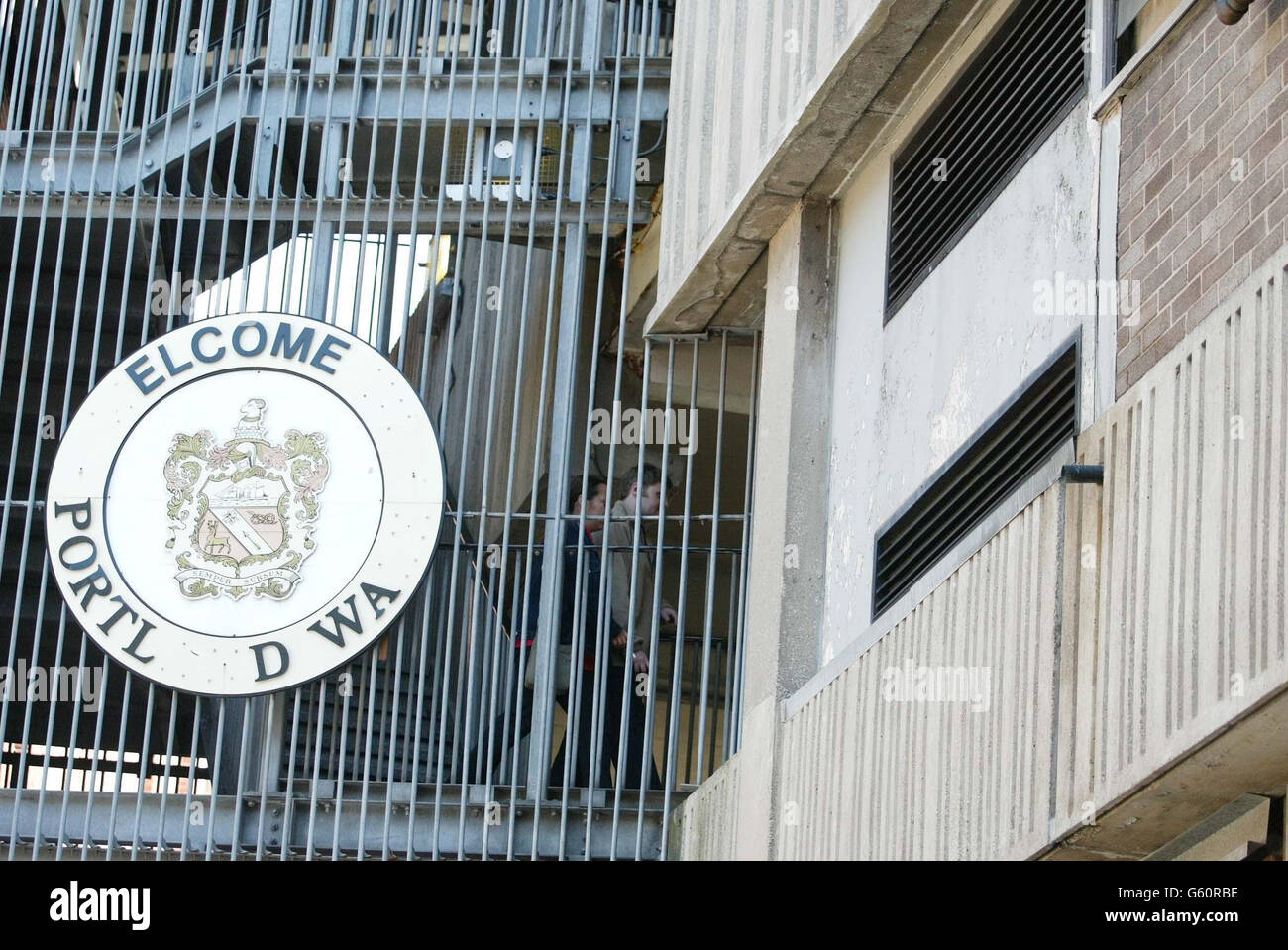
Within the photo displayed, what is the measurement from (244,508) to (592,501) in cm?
191

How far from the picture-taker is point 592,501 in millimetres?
12297

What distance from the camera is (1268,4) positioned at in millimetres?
6332

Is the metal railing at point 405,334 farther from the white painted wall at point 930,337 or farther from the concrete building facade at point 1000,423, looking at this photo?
the white painted wall at point 930,337

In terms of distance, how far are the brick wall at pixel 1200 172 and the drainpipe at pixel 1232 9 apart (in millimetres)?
85

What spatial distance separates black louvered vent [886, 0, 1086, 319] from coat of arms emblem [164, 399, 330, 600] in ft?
12.8

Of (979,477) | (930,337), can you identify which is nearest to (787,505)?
(930,337)

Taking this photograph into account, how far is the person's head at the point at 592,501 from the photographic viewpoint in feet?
39.5

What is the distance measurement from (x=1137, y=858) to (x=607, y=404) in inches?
325

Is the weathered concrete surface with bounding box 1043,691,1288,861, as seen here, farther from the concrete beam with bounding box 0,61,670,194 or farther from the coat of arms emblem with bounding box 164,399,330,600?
the concrete beam with bounding box 0,61,670,194

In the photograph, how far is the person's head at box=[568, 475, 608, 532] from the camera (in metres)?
12.0

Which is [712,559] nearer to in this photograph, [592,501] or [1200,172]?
[592,501]

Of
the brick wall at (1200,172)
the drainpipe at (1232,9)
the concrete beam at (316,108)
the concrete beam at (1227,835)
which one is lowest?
the concrete beam at (1227,835)

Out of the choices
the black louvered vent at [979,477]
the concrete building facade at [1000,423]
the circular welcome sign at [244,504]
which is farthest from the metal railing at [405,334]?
the black louvered vent at [979,477]
